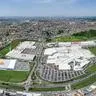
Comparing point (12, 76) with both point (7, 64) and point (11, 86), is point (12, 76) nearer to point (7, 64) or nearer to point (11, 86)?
point (11, 86)

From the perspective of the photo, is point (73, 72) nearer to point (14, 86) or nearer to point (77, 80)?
point (77, 80)

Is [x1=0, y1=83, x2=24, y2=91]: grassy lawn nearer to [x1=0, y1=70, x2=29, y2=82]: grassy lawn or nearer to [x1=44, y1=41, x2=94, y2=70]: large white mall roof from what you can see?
[x1=0, y1=70, x2=29, y2=82]: grassy lawn

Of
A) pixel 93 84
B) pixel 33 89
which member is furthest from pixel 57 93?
pixel 93 84

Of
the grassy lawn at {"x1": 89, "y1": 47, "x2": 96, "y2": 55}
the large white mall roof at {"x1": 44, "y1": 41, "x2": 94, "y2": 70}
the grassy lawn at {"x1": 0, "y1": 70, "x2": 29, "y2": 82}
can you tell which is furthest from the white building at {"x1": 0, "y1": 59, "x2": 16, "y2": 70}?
the grassy lawn at {"x1": 89, "y1": 47, "x2": 96, "y2": 55}

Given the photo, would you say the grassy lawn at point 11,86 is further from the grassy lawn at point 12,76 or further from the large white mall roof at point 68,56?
the large white mall roof at point 68,56

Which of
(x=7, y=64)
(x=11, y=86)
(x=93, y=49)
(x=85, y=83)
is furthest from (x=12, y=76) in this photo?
(x=93, y=49)

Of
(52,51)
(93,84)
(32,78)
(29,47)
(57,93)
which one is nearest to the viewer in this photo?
(57,93)

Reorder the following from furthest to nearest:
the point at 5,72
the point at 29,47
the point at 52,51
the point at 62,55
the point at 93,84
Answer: the point at 29,47 → the point at 52,51 → the point at 62,55 → the point at 5,72 → the point at 93,84

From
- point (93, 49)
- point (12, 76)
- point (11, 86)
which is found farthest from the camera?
point (93, 49)
